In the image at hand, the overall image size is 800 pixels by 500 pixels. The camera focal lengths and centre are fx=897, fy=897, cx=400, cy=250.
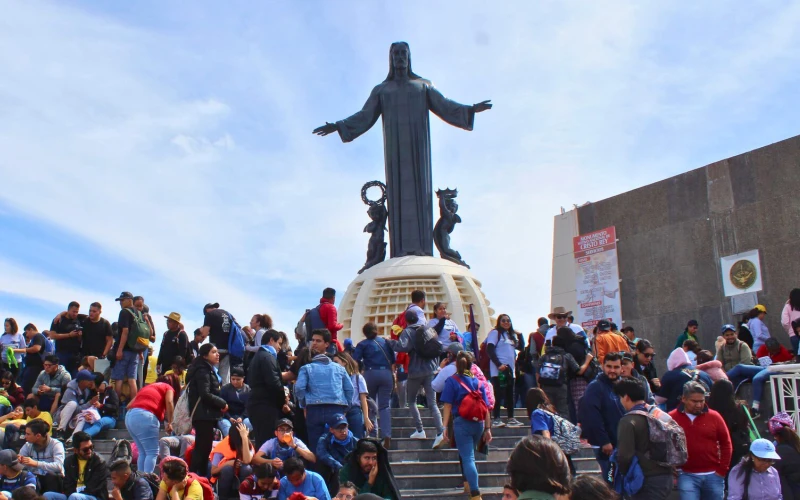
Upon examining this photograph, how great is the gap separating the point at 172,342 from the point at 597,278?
1046 cm

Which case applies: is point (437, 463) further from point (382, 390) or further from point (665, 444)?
point (665, 444)

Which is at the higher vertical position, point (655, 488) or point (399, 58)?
point (399, 58)

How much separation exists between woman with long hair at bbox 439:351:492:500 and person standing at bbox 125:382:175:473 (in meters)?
2.84

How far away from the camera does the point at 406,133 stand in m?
19.8

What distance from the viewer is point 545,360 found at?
9.56m

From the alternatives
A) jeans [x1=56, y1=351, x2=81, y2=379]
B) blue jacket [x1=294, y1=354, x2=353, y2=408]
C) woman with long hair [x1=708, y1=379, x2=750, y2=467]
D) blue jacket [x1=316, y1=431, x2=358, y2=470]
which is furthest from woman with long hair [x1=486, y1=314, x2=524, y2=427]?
jeans [x1=56, y1=351, x2=81, y2=379]

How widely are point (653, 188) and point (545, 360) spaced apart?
9.41 m

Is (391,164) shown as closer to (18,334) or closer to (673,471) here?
(18,334)

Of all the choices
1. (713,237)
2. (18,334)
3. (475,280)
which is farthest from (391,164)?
(18,334)

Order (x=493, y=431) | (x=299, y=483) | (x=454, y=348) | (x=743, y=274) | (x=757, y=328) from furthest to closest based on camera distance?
(x=743, y=274)
(x=757, y=328)
(x=493, y=431)
(x=454, y=348)
(x=299, y=483)

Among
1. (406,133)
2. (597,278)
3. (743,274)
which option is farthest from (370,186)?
(743,274)

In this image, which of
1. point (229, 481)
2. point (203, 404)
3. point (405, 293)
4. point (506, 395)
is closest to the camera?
point (229, 481)

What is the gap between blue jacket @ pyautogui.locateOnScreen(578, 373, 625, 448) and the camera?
7.71m

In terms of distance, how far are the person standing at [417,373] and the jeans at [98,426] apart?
3731 mm
